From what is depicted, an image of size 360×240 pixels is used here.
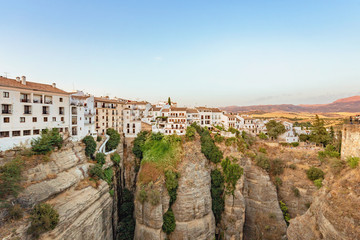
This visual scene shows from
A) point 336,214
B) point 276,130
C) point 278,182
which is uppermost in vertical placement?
point 276,130

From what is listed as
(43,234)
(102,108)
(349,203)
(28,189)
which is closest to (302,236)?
(349,203)

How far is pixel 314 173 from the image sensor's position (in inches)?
942

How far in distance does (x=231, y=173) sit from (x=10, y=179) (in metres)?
23.5

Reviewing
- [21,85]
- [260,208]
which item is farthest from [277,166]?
[21,85]

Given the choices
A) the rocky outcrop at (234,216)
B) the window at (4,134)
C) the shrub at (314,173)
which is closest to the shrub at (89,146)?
the window at (4,134)


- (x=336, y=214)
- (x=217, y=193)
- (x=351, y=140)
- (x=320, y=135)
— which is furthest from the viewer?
(x=320, y=135)

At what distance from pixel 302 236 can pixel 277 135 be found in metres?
26.8

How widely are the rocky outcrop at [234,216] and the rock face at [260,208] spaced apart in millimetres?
2116

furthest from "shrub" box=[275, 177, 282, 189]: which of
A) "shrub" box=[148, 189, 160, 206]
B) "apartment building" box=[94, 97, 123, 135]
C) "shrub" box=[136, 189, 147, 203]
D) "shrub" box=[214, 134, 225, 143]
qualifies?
"apartment building" box=[94, 97, 123, 135]

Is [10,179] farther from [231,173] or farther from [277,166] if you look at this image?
[277,166]

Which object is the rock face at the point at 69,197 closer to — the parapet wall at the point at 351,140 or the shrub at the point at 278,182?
the parapet wall at the point at 351,140

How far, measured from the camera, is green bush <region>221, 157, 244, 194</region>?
23672 mm

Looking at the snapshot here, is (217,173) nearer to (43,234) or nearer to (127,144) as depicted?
(127,144)

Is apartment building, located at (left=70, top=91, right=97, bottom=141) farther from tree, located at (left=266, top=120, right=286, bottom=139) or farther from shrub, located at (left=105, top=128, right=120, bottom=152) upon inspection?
tree, located at (left=266, top=120, right=286, bottom=139)
